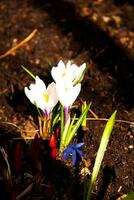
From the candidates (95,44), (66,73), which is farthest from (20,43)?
(66,73)

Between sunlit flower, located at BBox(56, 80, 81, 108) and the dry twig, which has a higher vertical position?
sunlit flower, located at BBox(56, 80, 81, 108)

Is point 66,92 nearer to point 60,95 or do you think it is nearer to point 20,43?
point 60,95

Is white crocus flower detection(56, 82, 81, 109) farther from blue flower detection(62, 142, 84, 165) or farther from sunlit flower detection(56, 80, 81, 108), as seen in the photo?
blue flower detection(62, 142, 84, 165)

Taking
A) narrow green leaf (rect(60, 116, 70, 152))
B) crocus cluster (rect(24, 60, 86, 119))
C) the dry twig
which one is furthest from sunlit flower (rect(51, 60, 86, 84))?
the dry twig

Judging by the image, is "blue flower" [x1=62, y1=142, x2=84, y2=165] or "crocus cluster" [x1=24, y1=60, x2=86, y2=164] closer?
"crocus cluster" [x1=24, y1=60, x2=86, y2=164]

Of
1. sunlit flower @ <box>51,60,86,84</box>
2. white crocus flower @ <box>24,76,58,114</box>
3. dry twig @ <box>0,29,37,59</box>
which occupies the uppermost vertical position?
sunlit flower @ <box>51,60,86,84</box>

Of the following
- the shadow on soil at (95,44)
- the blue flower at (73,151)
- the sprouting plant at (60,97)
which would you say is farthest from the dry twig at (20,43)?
the blue flower at (73,151)

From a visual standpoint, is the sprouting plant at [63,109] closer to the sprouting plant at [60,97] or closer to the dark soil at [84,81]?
the sprouting plant at [60,97]

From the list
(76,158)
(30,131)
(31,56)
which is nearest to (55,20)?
(31,56)

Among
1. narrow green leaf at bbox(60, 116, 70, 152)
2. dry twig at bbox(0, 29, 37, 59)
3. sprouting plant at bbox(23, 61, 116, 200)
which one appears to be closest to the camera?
sprouting plant at bbox(23, 61, 116, 200)
